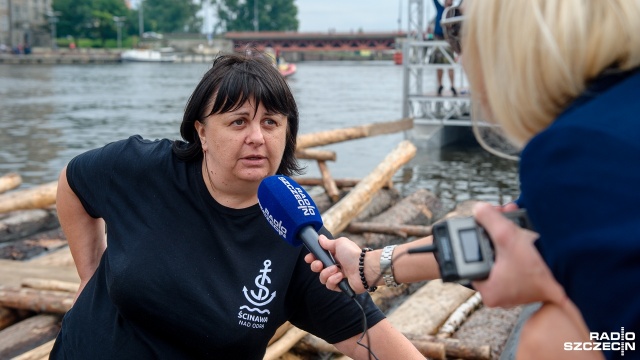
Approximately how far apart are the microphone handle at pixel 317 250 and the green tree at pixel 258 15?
153286 millimetres

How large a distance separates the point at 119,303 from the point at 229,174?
1.98 ft

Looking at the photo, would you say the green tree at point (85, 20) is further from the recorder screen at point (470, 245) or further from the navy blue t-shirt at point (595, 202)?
the navy blue t-shirt at point (595, 202)

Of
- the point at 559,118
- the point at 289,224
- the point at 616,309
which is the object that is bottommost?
the point at 289,224

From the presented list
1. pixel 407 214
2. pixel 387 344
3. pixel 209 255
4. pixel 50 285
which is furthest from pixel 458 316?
pixel 407 214

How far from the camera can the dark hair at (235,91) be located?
10.1 ft

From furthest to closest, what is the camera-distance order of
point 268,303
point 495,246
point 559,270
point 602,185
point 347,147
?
point 347,147
point 268,303
point 495,246
point 559,270
point 602,185

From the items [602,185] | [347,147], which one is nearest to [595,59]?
[602,185]

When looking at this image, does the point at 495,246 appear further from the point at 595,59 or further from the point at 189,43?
the point at 189,43

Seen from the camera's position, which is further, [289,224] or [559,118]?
[289,224]

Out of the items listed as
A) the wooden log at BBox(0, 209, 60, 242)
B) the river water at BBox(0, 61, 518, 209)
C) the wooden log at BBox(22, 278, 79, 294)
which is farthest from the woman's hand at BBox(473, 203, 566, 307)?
the river water at BBox(0, 61, 518, 209)

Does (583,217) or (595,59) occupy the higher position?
(595,59)

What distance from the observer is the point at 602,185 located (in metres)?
1.28

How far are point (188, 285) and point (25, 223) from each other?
267 inches

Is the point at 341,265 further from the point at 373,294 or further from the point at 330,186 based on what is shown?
the point at 330,186
